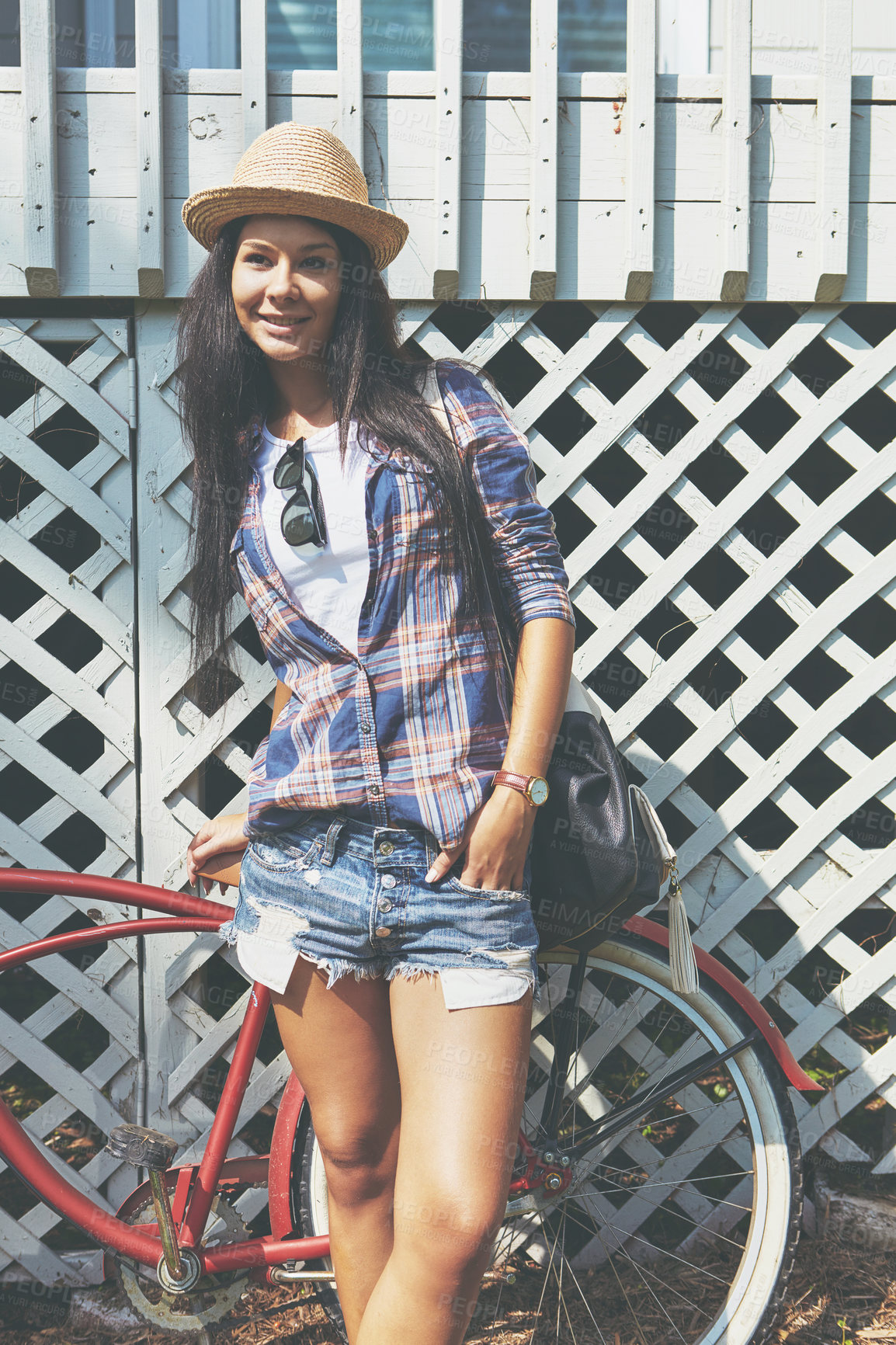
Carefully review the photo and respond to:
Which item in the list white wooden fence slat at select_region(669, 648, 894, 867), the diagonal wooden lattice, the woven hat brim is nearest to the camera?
the woven hat brim

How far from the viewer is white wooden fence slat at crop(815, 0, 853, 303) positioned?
1887 mm

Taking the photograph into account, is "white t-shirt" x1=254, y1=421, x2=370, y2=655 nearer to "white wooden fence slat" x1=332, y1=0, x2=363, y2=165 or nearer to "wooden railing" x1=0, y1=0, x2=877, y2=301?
"wooden railing" x1=0, y1=0, x2=877, y2=301

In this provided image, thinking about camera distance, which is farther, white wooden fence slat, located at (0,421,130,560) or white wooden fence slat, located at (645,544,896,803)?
white wooden fence slat, located at (645,544,896,803)

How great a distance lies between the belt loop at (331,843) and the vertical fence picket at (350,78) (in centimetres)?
130

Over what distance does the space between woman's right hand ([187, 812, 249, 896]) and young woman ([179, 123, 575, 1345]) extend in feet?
1.01

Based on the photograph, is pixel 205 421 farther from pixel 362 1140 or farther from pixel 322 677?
pixel 362 1140

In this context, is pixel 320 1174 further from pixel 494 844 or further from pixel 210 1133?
pixel 494 844

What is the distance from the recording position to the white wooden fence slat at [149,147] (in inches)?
70.7

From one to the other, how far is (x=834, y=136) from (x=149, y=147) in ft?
4.41

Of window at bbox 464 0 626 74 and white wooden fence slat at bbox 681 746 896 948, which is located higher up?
window at bbox 464 0 626 74

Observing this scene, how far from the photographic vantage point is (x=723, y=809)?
2.01 meters

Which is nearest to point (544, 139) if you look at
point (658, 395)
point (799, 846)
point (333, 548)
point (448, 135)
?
point (448, 135)

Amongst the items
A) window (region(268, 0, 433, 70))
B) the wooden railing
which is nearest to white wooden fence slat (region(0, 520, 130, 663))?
the wooden railing

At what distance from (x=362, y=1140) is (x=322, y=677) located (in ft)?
2.18
